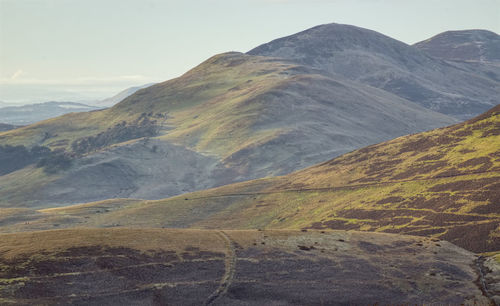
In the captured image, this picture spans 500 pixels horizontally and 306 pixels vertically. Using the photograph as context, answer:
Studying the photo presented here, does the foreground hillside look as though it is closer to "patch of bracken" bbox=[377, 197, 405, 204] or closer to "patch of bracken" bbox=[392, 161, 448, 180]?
"patch of bracken" bbox=[377, 197, 405, 204]

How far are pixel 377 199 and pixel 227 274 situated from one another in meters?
65.3

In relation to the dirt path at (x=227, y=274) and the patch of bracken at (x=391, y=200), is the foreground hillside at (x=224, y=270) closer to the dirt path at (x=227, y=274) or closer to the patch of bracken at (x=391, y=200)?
the dirt path at (x=227, y=274)

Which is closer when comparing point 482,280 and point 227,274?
point 227,274

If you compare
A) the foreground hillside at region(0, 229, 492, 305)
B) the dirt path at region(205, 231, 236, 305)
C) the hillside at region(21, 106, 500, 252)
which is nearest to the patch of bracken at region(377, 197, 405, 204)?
the hillside at region(21, 106, 500, 252)

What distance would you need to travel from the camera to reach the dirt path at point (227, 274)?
189ft

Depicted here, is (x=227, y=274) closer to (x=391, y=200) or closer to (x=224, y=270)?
(x=224, y=270)

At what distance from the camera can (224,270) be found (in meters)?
64.0

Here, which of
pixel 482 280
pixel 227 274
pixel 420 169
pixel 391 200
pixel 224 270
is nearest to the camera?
pixel 227 274

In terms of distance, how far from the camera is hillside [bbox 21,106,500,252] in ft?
309

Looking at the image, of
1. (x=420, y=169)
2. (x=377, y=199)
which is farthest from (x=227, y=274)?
(x=420, y=169)

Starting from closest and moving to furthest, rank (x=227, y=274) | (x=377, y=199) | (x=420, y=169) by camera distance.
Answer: (x=227, y=274)
(x=377, y=199)
(x=420, y=169)

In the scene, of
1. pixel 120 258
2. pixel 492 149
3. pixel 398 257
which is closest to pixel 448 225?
pixel 398 257

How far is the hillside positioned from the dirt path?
38.3 meters

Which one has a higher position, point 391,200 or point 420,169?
point 420,169
